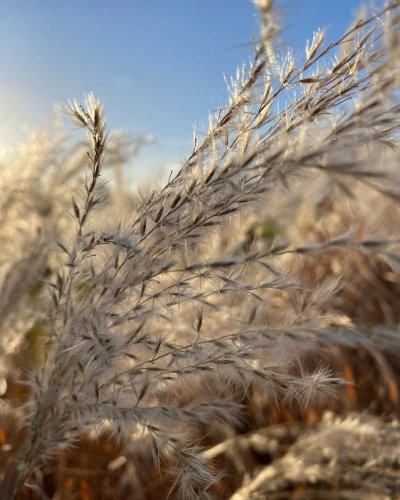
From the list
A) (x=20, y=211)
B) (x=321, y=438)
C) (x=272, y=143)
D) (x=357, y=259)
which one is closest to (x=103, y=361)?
(x=272, y=143)

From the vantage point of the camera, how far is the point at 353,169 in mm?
810

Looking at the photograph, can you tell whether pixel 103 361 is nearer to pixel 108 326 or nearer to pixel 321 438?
pixel 108 326

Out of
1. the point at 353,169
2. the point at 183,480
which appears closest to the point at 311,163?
the point at 353,169

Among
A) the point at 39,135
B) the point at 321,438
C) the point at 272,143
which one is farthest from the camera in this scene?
the point at 39,135

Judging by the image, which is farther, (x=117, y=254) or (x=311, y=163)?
(x=117, y=254)

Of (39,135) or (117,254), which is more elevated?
(39,135)

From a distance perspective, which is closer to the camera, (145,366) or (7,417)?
(145,366)

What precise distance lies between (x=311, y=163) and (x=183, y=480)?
1.96 ft

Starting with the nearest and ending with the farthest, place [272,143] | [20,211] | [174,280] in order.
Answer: [272,143] → [174,280] → [20,211]

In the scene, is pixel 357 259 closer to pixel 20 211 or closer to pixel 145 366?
pixel 20 211

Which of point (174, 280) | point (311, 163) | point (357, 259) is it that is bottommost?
point (174, 280)

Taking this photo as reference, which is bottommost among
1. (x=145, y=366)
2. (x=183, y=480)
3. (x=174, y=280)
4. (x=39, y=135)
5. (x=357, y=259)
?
(x=183, y=480)

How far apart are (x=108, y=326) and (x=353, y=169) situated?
0.48m

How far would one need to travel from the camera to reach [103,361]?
1021 millimetres
